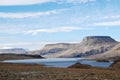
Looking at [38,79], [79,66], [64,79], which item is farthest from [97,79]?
[79,66]

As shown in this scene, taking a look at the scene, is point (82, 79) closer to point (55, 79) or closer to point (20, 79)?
point (55, 79)

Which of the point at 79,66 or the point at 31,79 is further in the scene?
the point at 79,66

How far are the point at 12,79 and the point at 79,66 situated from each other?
41.4 meters

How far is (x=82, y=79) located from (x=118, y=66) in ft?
139

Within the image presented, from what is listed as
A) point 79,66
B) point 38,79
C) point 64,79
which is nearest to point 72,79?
point 64,79

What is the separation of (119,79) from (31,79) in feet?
43.2

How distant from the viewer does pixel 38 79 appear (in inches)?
2002

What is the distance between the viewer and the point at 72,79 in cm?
5069

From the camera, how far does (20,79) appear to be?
5100 cm

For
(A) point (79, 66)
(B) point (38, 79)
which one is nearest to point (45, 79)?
(B) point (38, 79)

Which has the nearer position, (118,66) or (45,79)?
(45,79)

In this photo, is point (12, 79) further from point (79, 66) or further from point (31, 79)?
point (79, 66)

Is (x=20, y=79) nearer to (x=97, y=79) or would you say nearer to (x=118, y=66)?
(x=97, y=79)

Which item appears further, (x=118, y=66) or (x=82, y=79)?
(x=118, y=66)
